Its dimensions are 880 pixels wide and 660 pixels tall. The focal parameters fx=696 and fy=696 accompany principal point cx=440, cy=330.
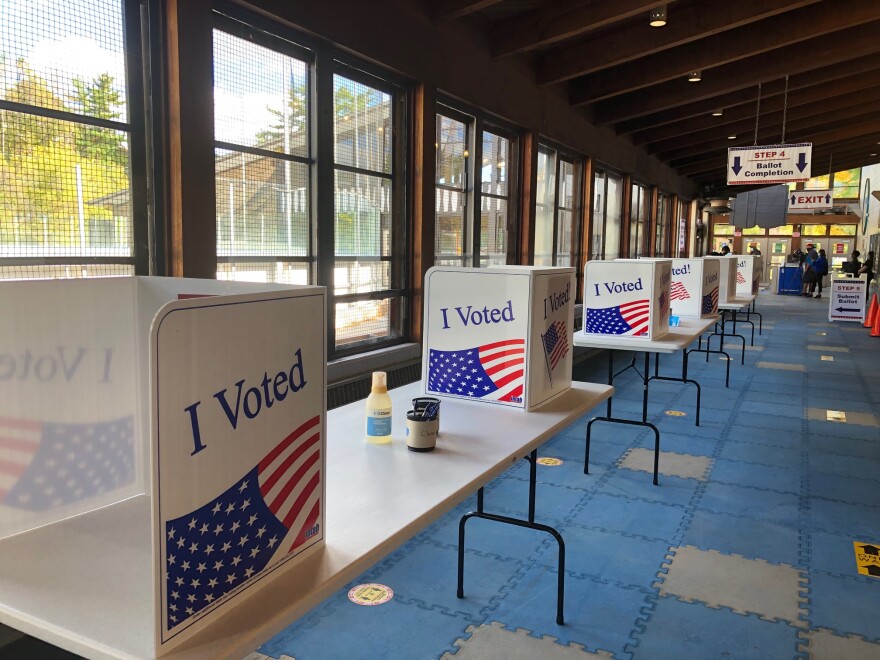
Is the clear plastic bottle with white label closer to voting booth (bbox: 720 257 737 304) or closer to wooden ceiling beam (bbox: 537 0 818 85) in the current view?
wooden ceiling beam (bbox: 537 0 818 85)

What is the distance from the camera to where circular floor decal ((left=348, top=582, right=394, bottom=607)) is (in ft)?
9.09

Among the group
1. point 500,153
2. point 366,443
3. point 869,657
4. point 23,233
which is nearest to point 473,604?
point 366,443

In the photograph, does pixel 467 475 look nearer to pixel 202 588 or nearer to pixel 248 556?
pixel 248 556

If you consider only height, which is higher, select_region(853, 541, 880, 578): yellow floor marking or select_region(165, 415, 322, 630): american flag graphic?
select_region(165, 415, 322, 630): american flag graphic

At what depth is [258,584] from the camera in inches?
48.8

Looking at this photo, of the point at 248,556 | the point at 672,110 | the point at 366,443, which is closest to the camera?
the point at 248,556

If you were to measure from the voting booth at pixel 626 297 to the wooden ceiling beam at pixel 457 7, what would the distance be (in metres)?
1.93

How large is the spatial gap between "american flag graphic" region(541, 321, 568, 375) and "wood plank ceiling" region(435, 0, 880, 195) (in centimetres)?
295

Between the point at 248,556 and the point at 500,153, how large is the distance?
18.9ft

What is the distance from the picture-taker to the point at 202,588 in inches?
43.6

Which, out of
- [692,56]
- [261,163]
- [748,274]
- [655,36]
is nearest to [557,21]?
[655,36]

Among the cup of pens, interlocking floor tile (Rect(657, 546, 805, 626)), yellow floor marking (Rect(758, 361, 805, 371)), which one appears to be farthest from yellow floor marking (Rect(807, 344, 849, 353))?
the cup of pens

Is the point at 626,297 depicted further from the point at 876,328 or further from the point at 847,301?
the point at 847,301

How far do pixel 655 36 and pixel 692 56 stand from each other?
1142 millimetres
